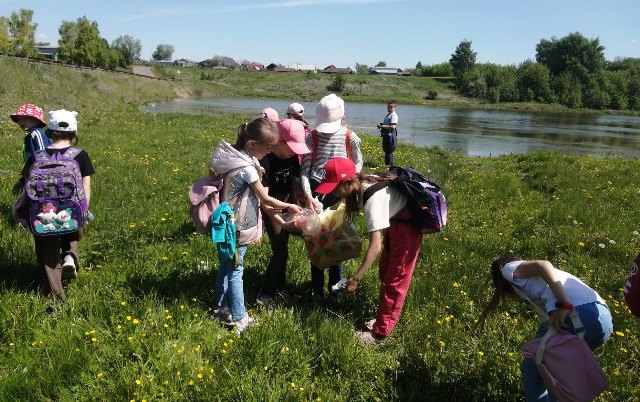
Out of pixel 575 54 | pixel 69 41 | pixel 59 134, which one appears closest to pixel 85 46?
pixel 69 41

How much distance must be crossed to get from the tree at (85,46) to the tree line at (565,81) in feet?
217

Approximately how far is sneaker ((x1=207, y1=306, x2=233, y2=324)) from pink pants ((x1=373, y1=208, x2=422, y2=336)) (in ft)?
4.13

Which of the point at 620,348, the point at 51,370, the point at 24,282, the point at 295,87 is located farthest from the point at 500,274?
the point at 295,87

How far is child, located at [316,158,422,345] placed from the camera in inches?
136

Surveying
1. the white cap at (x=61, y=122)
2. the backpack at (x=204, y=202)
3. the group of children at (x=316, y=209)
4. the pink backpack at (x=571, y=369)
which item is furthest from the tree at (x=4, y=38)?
the pink backpack at (x=571, y=369)

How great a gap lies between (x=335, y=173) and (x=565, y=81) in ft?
306

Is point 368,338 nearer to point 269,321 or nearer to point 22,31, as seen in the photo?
point 269,321

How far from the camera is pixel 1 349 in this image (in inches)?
135

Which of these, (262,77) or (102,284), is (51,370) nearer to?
(102,284)

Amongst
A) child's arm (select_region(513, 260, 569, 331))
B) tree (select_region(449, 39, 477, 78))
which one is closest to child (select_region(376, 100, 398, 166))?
child's arm (select_region(513, 260, 569, 331))

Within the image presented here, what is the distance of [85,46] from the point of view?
76.4m

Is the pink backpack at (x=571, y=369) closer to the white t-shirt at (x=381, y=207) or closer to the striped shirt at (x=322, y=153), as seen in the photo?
the white t-shirt at (x=381, y=207)

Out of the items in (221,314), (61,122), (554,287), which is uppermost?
(61,122)

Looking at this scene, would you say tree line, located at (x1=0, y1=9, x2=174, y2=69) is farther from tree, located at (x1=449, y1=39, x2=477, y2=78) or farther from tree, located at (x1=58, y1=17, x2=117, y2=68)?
tree, located at (x1=449, y1=39, x2=477, y2=78)
